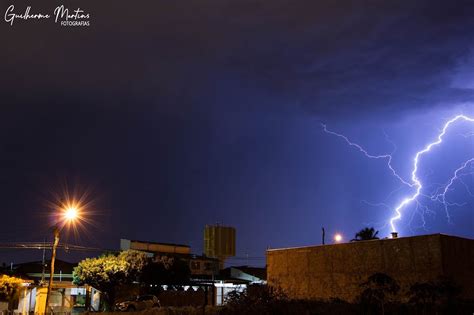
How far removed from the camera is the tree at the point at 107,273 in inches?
1499

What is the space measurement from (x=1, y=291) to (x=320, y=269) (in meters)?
21.5

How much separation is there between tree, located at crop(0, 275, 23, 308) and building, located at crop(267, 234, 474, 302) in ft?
59.1

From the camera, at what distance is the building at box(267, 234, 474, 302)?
22812mm

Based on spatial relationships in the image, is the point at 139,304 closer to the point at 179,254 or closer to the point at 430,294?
the point at 430,294

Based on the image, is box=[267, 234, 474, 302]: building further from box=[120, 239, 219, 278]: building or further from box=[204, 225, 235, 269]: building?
box=[204, 225, 235, 269]: building

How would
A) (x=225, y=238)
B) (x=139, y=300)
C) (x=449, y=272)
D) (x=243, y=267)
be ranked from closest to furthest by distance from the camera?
(x=449, y=272), (x=139, y=300), (x=243, y=267), (x=225, y=238)

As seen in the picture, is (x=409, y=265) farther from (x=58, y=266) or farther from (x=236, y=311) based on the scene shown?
(x=58, y=266)

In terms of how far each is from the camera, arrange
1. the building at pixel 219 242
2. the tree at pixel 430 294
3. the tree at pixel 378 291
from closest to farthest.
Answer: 1. the tree at pixel 378 291
2. the tree at pixel 430 294
3. the building at pixel 219 242

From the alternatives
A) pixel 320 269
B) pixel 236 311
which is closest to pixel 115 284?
pixel 320 269

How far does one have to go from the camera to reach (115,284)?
128ft

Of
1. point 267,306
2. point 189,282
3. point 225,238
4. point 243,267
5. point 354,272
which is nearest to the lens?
point 267,306

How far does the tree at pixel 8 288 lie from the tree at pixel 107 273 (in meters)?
4.19

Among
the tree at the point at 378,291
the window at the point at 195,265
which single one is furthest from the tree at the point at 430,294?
the window at the point at 195,265

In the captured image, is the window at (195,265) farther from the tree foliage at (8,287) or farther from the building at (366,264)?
the building at (366,264)
